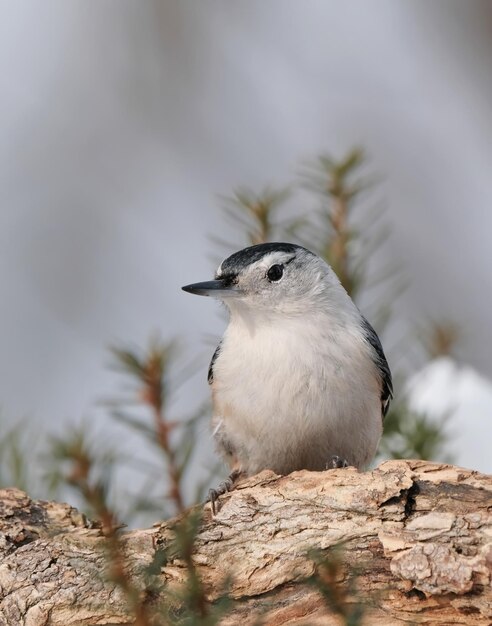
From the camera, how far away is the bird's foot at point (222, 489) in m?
1.74

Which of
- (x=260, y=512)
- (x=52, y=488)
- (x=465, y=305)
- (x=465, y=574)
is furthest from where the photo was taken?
(x=465, y=305)

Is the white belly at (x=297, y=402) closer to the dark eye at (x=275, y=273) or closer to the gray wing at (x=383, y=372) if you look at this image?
the gray wing at (x=383, y=372)

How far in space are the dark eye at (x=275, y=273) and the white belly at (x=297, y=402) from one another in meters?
0.18

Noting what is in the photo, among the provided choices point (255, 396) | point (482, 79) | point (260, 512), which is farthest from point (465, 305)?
point (260, 512)

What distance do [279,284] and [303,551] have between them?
96cm

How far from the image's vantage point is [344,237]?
2.24 m

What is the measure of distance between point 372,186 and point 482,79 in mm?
2297

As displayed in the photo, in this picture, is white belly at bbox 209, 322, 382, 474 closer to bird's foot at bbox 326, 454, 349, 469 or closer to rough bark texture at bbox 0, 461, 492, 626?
bird's foot at bbox 326, 454, 349, 469

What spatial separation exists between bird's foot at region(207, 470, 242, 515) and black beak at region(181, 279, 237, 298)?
1.40 feet

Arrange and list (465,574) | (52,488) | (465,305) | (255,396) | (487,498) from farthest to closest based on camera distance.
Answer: (465,305), (255,396), (52,488), (487,498), (465,574)

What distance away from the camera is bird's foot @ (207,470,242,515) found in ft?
5.71

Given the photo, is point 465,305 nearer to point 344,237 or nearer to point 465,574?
point 344,237

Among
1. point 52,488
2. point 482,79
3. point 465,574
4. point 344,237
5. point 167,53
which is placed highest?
point 167,53

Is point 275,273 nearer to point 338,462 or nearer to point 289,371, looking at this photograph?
point 289,371
